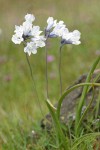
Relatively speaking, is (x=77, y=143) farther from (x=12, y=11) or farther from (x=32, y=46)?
(x=12, y=11)

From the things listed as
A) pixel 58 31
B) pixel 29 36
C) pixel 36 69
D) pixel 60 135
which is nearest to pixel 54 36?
pixel 58 31

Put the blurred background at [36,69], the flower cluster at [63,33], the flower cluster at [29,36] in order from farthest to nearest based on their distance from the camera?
the blurred background at [36,69]
the flower cluster at [63,33]
the flower cluster at [29,36]

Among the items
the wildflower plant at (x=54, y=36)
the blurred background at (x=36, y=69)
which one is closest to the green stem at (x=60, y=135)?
the wildflower plant at (x=54, y=36)

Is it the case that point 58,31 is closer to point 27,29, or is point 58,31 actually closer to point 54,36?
point 54,36

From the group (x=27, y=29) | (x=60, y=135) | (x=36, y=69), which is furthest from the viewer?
(x=36, y=69)

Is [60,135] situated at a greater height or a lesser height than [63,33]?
lesser

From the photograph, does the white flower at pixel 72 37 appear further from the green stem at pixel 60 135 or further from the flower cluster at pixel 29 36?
the green stem at pixel 60 135

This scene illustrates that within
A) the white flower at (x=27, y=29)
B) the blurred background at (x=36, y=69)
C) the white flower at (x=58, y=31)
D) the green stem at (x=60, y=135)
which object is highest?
the white flower at (x=27, y=29)

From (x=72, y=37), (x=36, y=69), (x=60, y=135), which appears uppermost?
(x=72, y=37)

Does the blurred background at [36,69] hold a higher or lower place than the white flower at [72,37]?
lower

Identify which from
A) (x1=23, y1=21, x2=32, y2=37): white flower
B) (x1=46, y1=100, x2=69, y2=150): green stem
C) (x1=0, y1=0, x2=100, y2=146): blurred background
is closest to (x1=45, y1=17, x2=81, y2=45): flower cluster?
(x1=23, y1=21, x2=32, y2=37): white flower

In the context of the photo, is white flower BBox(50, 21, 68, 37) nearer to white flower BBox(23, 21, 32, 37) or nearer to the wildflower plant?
the wildflower plant

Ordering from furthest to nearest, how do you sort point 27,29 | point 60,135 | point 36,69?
point 36,69
point 60,135
point 27,29
